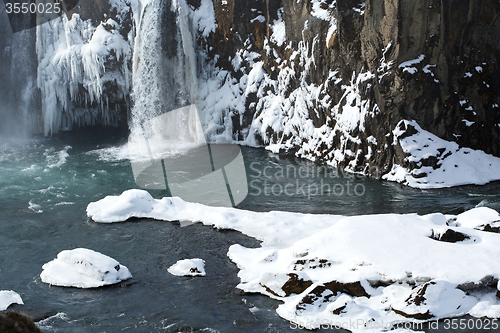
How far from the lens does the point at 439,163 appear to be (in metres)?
13.9

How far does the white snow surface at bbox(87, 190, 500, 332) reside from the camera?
6191 millimetres

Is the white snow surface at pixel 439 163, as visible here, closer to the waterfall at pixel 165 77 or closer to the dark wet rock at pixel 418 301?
the dark wet rock at pixel 418 301

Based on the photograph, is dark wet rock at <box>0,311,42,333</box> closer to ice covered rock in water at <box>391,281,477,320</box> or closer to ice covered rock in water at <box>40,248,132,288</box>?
ice covered rock in water at <box>40,248,132,288</box>

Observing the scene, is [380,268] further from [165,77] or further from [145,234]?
[165,77]

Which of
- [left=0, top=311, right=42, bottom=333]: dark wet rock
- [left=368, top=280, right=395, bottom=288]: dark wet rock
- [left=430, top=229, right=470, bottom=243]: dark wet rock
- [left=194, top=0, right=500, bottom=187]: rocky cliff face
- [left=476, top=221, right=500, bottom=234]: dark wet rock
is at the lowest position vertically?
[left=368, top=280, right=395, bottom=288]: dark wet rock

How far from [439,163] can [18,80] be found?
2259 cm

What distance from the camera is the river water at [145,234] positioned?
21.6 feet

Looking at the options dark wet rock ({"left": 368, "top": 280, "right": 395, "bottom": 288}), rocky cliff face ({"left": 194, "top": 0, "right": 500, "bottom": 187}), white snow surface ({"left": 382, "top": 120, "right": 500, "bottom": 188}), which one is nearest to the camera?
dark wet rock ({"left": 368, "top": 280, "right": 395, "bottom": 288})

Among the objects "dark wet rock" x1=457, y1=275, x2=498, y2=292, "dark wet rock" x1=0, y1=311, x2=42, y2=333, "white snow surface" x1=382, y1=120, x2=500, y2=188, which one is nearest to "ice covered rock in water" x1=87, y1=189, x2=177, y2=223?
"dark wet rock" x1=457, y1=275, x2=498, y2=292

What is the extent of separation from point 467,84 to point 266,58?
8.75m

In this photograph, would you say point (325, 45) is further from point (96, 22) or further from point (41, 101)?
point (41, 101)

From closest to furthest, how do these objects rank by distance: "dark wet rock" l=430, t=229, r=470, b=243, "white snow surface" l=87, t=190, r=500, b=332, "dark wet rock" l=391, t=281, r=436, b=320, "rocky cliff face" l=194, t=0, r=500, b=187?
"dark wet rock" l=391, t=281, r=436, b=320 → "white snow surface" l=87, t=190, r=500, b=332 → "dark wet rock" l=430, t=229, r=470, b=243 → "rocky cliff face" l=194, t=0, r=500, b=187

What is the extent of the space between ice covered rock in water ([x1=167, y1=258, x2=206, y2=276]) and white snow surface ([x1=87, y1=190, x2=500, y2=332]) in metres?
0.71

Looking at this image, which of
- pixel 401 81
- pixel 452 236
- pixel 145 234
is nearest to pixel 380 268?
pixel 452 236
